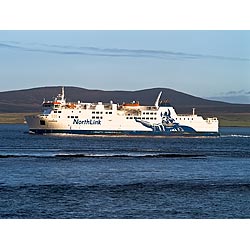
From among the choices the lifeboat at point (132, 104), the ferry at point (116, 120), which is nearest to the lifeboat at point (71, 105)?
the ferry at point (116, 120)

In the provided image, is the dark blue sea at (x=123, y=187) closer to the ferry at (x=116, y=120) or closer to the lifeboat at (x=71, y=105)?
the ferry at (x=116, y=120)

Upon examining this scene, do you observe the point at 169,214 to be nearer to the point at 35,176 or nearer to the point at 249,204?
the point at 249,204

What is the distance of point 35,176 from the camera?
1397 cm

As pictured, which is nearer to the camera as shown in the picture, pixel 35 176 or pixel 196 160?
pixel 35 176

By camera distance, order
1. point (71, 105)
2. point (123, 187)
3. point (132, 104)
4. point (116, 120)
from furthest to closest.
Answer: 1. point (71, 105)
2. point (132, 104)
3. point (116, 120)
4. point (123, 187)

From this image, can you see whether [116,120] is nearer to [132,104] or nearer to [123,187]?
[132,104]

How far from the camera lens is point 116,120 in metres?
34.4

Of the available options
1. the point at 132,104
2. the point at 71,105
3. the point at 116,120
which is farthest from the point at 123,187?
the point at 71,105

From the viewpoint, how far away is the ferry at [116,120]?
34.4 meters

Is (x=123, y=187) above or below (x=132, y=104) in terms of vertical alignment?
below
